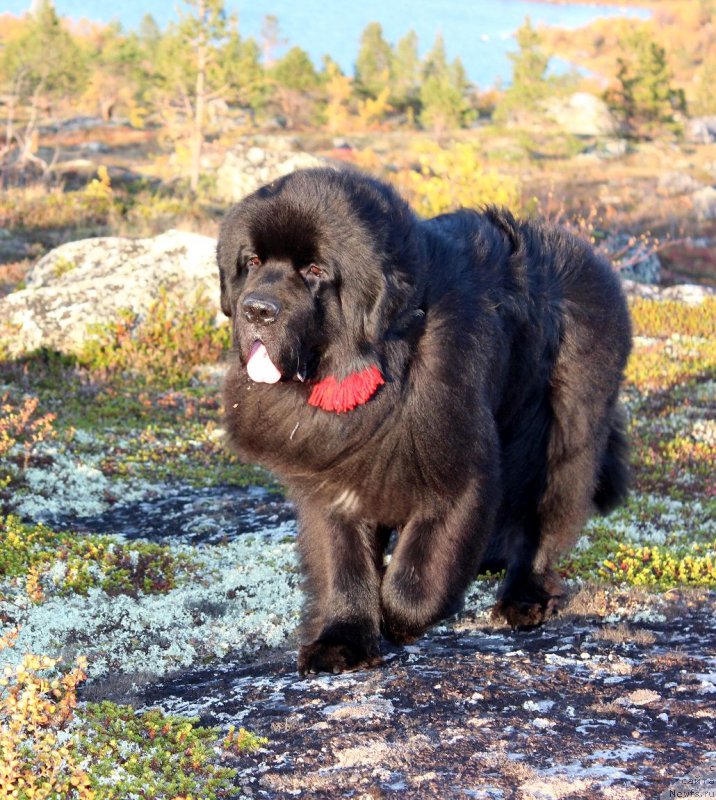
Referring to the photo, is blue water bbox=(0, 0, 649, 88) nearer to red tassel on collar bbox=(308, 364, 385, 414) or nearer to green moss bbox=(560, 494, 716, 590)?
green moss bbox=(560, 494, 716, 590)

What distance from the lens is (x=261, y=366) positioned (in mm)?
3359

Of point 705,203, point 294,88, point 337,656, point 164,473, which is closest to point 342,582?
point 337,656

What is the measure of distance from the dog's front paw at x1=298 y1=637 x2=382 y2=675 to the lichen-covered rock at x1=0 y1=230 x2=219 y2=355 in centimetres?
646

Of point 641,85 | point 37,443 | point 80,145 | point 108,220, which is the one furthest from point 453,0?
point 37,443

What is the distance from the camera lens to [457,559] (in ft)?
11.9

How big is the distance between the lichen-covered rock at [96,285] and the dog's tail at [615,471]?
600cm

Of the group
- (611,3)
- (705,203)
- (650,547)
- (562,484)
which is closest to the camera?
(562,484)

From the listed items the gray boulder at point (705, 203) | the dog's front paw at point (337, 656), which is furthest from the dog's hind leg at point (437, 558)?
the gray boulder at point (705, 203)

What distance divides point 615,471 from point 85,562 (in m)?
2.66

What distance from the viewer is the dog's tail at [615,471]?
16.1ft

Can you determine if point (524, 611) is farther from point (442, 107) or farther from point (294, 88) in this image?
point (294, 88)

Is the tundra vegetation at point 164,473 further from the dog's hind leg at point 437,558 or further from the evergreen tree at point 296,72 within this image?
the evergreen tree at point 296,72

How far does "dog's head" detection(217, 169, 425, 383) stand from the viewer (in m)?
3.23

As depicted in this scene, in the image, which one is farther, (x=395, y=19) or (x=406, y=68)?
(x=395, y=19)
